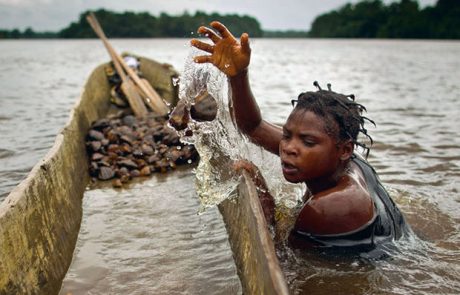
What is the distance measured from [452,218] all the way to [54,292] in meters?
3.04

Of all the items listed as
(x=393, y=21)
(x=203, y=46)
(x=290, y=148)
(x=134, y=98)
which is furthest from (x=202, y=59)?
(x=393, y=21)

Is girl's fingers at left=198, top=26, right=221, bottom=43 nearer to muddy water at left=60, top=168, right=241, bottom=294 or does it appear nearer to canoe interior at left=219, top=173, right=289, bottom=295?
canoe interior at left=219, top=173, right=289, bottom=295

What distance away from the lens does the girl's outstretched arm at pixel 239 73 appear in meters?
2.91

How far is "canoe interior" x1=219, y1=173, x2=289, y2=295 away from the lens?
5.80ft

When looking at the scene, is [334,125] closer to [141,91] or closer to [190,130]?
[190,130]

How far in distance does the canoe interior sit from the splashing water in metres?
0.28

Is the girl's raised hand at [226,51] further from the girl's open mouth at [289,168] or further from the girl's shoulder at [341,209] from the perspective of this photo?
the girl's shoulder at [341,209]

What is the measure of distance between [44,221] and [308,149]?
155cm

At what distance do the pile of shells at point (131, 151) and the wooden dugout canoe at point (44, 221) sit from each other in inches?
13.7

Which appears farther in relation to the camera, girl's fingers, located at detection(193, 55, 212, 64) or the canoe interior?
girl's fingers, located at detection(193, 55, 212, 64)

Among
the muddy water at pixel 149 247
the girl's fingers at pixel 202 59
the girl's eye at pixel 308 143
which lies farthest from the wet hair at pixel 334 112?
the muddy water at pixel 149 247

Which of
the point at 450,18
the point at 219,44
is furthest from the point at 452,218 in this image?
the point at 450,18

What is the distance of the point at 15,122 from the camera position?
27.5 feet

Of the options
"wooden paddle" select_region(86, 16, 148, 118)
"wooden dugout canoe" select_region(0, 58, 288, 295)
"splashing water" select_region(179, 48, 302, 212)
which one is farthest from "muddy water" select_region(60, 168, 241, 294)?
"wooden paddle" select_region(86, 16, 148, 118)
